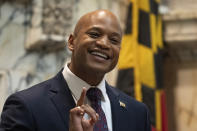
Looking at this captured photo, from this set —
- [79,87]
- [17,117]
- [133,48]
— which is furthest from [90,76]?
[133,48]

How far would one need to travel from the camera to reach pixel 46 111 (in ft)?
5.08

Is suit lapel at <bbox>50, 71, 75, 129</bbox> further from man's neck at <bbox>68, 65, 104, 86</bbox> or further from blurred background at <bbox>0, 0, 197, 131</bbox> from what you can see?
blurred background at <bbox>0, 0, 197, 131</bbox>

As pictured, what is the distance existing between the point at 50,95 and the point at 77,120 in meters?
0.31

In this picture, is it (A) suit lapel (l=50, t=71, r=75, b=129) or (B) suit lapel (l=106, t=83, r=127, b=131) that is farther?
(B) suit lapel (l=106, t=83, r=127, b=131)

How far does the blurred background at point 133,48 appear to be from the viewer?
134 inches

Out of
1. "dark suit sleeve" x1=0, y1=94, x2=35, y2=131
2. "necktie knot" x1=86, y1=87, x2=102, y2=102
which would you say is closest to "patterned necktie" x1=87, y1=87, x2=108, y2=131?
"necktie knot" x1=86, y1=87, x2=102, y2=102

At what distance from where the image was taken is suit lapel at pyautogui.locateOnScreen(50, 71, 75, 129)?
1562mm

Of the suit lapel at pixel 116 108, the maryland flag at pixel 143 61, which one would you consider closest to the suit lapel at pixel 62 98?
the suit lapel at pixel 116 108

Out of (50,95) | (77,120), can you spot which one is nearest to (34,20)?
(50,95)

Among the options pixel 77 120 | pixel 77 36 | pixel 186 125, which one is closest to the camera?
pixel 77 120

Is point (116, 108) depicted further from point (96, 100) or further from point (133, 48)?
point (133, 48)

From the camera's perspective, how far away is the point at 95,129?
1.57 meters

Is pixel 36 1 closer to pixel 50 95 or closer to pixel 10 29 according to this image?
pixel 10 29

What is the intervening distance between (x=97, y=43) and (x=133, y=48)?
2201mm
